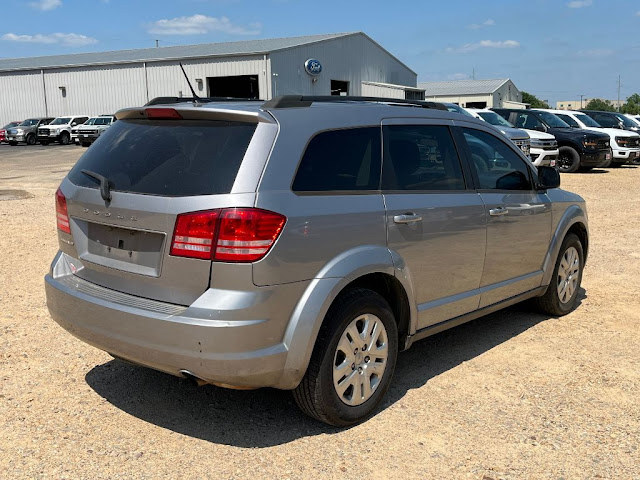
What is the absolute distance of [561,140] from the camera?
795 inches

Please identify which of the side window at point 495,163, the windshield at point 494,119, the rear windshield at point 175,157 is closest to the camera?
the rear windshield at point 175,157

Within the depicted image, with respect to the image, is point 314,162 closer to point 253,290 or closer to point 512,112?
point 253,290

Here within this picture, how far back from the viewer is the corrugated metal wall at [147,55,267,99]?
38.9m

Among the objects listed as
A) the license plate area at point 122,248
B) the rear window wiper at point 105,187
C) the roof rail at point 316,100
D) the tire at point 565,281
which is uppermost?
the roof rail at point 316,100

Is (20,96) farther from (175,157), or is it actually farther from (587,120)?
(175,157)

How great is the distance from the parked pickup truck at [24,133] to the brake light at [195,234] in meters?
41.3

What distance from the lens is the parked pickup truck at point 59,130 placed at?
132 feet

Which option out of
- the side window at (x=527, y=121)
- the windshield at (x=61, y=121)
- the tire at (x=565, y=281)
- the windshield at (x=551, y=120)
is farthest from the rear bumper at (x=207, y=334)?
the windshield at (x=61, y=121)

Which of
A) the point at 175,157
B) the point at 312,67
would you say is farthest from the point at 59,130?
the point at 175,157

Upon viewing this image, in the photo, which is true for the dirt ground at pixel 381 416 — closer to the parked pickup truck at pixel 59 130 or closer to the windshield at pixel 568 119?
the windshield at pixel 568 119

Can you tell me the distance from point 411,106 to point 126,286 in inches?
89.1

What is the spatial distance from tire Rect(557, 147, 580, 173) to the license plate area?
1867 cm

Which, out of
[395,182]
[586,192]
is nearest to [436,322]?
[395,182]

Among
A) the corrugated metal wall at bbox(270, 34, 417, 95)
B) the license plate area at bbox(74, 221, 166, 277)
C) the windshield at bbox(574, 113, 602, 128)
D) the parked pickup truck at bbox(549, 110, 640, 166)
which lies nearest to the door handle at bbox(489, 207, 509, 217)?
the license plate area at bbox(74, 221, 166, 277)
